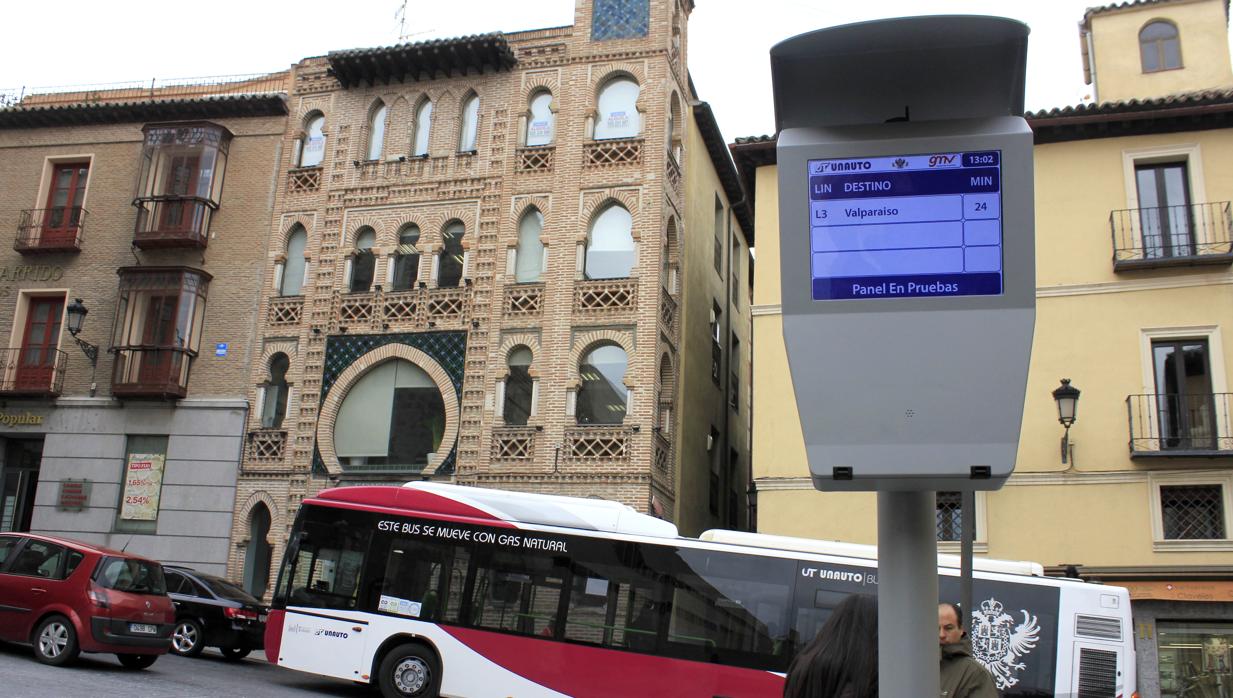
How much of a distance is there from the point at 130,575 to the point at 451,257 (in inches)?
469

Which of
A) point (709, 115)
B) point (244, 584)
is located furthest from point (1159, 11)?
point (244, 584)

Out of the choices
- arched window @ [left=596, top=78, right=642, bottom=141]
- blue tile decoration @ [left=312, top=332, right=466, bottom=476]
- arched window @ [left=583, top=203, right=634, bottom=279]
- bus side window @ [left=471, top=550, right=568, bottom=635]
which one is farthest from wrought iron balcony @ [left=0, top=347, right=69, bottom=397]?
bus side window @ [left=471, top=550, right=568, bottom=635]

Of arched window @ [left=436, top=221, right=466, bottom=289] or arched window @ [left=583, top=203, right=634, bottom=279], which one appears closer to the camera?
arched window @ [left=583, top=203, right=634, bottom=279]

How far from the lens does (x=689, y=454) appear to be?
82.5 ft

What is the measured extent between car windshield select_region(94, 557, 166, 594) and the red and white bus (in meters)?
1.84

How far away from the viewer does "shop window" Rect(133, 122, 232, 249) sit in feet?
87.7

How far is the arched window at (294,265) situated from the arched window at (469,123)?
4.63 metres

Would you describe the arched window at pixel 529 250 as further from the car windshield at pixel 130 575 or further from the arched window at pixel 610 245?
the car windshield at pixel 130 575

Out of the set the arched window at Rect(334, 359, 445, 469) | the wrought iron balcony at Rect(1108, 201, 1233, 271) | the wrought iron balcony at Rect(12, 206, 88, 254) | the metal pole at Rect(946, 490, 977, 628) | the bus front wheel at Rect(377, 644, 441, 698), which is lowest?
the bus front wheel at Rect(377, 644, 441, 698)

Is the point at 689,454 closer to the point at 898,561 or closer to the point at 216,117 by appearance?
the point at 216,117

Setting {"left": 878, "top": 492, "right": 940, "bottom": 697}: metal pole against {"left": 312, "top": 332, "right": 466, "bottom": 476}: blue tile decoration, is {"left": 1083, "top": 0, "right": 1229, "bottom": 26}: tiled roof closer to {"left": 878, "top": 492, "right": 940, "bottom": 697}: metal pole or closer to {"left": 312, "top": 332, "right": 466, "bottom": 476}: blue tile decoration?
{"left": 312, "top": 332, "right": 466, "bottom": 476}: blue tile decoration

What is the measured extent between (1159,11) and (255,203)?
21.9m

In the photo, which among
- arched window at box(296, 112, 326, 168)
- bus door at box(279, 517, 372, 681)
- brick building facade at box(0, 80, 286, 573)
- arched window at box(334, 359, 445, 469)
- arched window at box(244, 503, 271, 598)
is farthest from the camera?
arched window at box(296, 112, 326, 168)

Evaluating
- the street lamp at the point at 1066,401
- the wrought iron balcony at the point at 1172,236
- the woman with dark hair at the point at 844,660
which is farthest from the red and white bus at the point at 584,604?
the woman with dark hair at the point at 844,660
